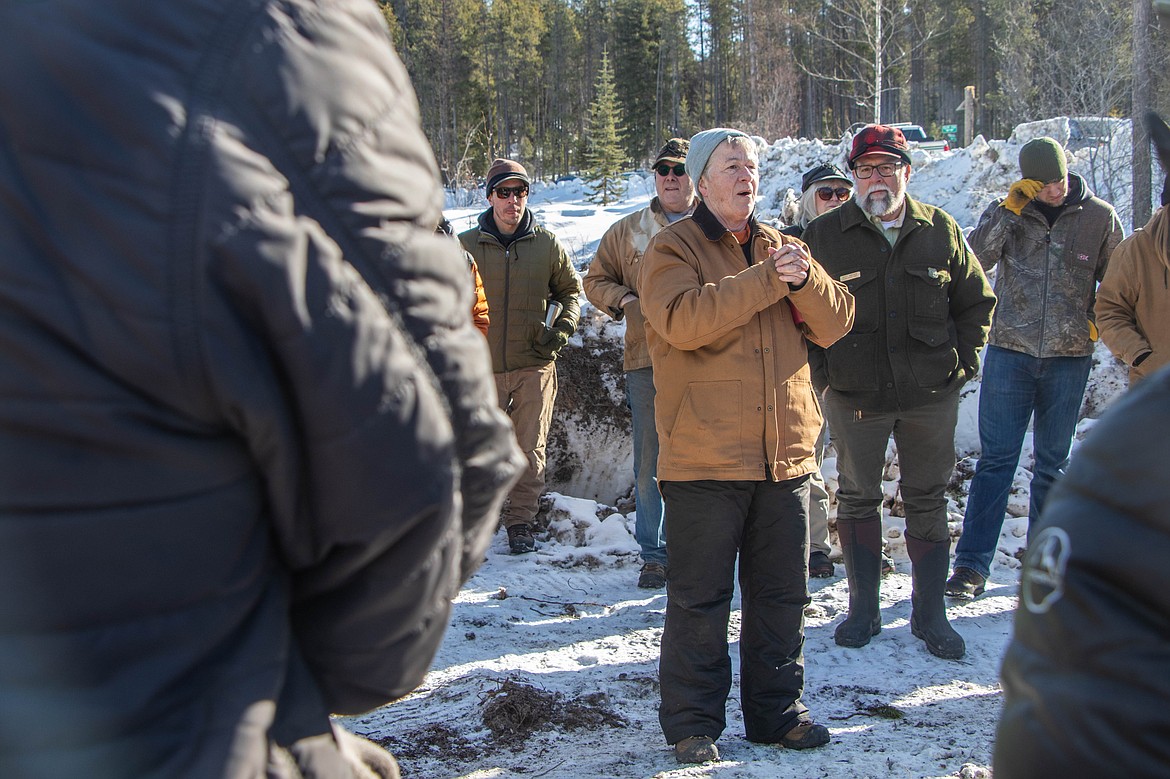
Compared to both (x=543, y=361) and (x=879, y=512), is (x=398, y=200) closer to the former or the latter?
(x=879, y=512)

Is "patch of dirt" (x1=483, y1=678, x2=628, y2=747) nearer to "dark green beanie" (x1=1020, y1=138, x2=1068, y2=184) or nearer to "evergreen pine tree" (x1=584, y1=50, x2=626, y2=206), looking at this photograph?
"dark green beanie" (x1=1020, y1=138, x2=1068, y2=184)

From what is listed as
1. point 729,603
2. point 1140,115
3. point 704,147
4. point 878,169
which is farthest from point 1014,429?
point 1140,115

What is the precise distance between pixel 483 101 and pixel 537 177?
5.62 meters

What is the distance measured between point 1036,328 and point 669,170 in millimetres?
2245

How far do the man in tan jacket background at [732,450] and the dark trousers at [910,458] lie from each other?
1.10 metres

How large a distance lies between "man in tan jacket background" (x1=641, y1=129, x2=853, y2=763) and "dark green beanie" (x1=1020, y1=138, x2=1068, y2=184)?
213 cm

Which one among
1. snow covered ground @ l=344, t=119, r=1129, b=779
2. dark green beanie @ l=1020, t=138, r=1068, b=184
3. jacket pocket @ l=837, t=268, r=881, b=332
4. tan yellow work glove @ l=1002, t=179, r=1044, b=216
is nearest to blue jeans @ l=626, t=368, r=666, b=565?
snow covered ground @ l=344, t=119, r=1129, b=779

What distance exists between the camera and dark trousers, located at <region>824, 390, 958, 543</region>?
4754mm

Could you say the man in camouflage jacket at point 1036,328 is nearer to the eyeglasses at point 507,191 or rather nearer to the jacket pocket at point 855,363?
the jacket pocket at point 855,363

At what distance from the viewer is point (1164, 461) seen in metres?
1.10

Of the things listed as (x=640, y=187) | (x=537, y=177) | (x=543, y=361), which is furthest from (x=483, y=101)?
(x=543, y=361)

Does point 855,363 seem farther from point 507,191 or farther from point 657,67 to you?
point 657,67

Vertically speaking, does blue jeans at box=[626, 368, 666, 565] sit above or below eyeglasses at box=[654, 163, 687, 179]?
below

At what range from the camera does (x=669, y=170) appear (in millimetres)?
5988
